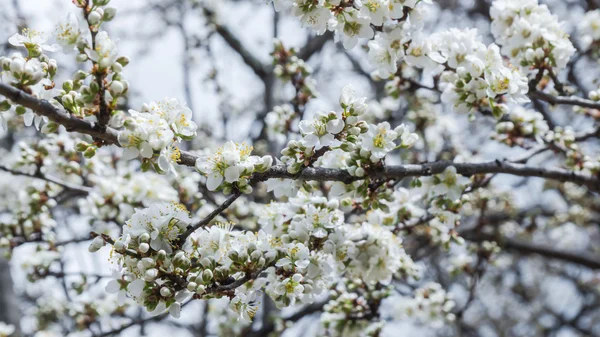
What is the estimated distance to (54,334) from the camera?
4418 millimetres

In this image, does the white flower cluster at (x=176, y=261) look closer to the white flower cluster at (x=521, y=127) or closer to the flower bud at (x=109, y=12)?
the flower bud at (x=109, y=12)

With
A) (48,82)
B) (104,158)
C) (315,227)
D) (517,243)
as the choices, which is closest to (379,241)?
(315,227)

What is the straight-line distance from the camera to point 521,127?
2.92 meters

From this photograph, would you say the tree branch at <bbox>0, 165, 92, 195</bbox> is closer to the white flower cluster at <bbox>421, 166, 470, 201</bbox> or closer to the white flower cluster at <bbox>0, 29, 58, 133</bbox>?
the white flower cluster at <bbox>0, 29, 58, 133</bbox>

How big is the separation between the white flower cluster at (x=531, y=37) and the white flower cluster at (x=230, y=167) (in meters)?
1.52

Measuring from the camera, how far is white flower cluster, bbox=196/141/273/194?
70.8 inches

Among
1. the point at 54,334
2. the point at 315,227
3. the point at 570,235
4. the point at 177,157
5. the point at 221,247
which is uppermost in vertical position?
the point at 177,157

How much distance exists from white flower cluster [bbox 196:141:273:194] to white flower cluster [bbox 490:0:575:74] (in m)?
1.52

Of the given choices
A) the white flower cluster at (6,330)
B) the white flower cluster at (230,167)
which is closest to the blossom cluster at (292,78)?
the white flower cluster at (230,167)

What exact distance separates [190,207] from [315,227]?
123 cm

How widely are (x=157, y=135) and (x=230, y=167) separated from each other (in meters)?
0.27

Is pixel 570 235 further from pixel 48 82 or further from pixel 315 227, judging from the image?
pixel 48 82

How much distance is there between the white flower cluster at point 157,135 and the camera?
1643 millimetres

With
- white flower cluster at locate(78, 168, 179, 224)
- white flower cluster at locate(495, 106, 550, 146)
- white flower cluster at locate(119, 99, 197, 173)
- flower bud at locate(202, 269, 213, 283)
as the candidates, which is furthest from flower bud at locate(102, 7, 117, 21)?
white flower cluster at locate(495, 106, 550, 146)
